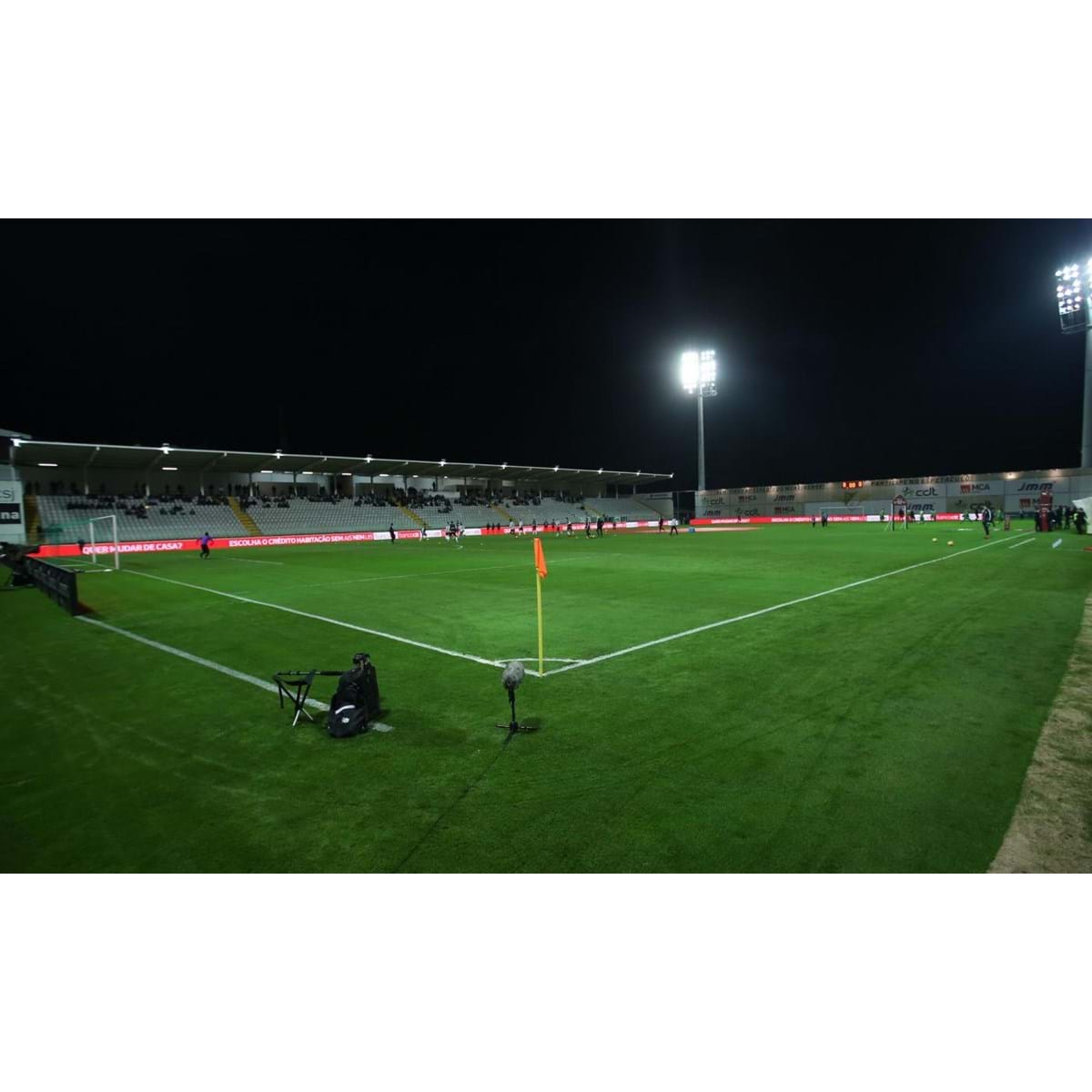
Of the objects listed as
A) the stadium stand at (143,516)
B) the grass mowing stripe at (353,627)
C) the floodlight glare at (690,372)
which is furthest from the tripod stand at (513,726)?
the floodlight glare at (690,372)

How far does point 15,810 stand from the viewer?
493 centimetres

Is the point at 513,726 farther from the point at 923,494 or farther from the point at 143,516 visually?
the point at 923,494

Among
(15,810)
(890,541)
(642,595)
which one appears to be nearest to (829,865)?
(15,810)

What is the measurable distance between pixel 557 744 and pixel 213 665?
6617mm

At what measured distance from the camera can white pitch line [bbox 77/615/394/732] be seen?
294 inches

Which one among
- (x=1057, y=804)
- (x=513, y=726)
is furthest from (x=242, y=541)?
(x=1057, y=804)

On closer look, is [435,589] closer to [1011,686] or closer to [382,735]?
[382,735]

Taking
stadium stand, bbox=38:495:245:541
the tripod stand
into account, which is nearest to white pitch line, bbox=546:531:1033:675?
the tripod stand

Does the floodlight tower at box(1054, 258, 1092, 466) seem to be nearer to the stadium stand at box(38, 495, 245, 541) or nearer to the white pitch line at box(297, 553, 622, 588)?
the white pitch line at box(297, 553, 622, 588)

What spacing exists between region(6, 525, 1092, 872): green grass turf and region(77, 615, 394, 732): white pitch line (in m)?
0.19

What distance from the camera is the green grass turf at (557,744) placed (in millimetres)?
4188

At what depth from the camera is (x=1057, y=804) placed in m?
4.59

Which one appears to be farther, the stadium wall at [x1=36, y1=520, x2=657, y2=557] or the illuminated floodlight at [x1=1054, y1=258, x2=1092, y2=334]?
the illuminated floodlight at [x1=1054, y1=258, x2=1092, y2=334]
